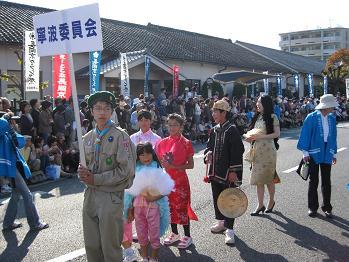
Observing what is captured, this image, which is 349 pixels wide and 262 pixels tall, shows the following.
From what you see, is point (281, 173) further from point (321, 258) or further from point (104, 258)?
point (104, 258)

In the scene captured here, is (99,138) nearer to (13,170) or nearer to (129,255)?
(129,255)

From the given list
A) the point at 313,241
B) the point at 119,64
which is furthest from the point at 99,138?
the point at 119,64

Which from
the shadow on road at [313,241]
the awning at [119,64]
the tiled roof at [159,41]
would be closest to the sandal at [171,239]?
the shadow on road at [313,241]

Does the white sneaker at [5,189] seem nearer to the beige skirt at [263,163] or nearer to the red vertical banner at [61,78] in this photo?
the beige skirt at [263,163]

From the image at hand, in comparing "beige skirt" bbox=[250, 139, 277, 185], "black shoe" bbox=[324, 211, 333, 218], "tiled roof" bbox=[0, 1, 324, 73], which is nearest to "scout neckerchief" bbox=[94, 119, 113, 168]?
"beige skirt" bbox=[250, 139, 277, 185]

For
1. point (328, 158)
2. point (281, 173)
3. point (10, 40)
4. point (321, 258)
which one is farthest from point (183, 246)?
point (10, 40)

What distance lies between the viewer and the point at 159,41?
28359mm

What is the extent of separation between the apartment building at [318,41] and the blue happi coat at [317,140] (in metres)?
101

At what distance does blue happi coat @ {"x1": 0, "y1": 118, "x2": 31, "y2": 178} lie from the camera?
5.73 metres

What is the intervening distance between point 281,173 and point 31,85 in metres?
8.56

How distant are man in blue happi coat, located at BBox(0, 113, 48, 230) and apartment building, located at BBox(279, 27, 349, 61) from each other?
102966mm

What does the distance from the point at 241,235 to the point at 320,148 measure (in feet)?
6.18

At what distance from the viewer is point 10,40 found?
1720 cm

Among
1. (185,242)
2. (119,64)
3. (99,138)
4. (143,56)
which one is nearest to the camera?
(99,138)
